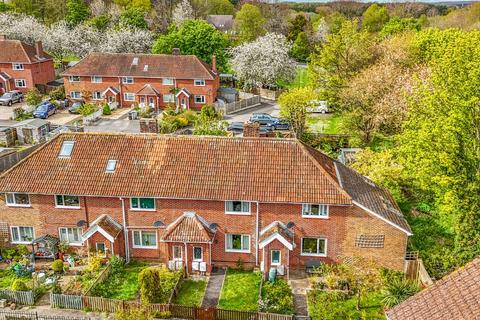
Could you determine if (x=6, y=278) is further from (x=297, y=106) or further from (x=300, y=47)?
(x=300, y=47)

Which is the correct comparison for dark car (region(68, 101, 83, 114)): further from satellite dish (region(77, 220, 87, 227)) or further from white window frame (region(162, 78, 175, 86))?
satellite dish (region(77, 220, 87, 227))

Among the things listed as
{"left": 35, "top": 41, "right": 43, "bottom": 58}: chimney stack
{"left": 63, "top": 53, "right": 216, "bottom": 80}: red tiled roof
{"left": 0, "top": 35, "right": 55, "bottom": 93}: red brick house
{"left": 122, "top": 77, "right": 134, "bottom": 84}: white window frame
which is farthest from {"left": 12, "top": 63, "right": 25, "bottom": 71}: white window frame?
{"left": 122, "top": 77, "right": 134, "bottom": 84}: white window frame

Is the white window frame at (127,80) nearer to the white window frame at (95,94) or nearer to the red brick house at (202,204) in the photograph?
the white window frame at (95,94)

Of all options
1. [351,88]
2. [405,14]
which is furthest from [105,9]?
[351,88]

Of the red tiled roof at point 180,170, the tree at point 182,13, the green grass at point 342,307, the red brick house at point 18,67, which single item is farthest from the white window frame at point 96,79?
the green grass at point 342,307

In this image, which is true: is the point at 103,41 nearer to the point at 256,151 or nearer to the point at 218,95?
the point at 218,95

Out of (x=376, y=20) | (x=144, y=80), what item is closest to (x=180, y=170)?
(x=144, y=80)
